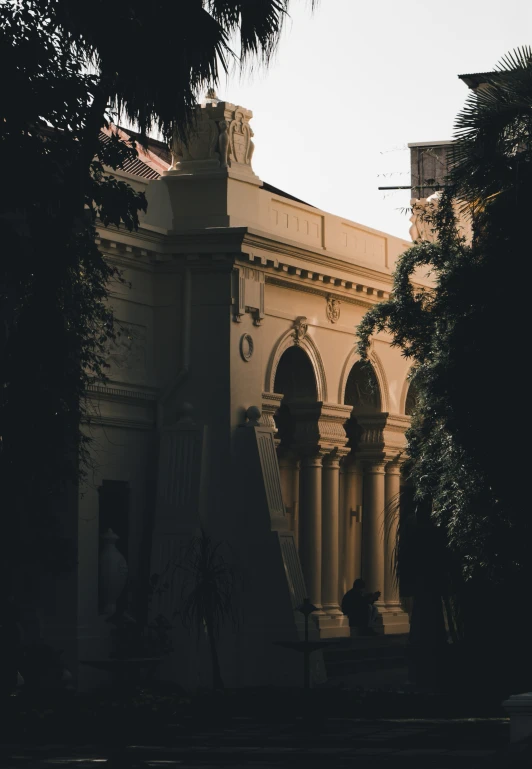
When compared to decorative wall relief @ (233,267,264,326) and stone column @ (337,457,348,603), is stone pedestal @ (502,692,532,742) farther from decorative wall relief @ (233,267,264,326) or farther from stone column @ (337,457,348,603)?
stone column @ (337,457,348,603)

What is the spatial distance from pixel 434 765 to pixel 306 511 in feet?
51.7

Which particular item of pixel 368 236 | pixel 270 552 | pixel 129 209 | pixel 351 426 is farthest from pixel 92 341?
pixel 351 426

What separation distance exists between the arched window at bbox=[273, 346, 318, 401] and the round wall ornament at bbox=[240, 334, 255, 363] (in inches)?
97.9

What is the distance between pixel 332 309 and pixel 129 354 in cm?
544

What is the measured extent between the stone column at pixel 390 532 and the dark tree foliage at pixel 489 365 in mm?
8151

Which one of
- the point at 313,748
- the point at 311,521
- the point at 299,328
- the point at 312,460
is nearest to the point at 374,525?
the point at 311,521

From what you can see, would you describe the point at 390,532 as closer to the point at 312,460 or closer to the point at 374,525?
the point at 374,525

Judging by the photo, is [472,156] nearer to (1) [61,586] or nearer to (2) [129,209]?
(2) [129,209]

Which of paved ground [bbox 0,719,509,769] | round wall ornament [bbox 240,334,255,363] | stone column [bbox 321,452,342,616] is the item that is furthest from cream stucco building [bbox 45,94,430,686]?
paved ground [bbox 0,719,509,769]

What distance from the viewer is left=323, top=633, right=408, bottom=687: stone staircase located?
28531 mm

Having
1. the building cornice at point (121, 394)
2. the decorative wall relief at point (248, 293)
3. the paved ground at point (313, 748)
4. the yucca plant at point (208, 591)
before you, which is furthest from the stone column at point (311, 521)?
the paved ground at point (313, 748)

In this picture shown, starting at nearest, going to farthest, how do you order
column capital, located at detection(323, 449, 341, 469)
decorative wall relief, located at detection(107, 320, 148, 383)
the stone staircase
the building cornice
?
the building cornice, decorative wall relief, located at detection(107, 320, 148, 383), the stone staircase, column capital, located at detection(323, 449, 341, 469)

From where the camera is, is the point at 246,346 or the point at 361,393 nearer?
the point at 246,346

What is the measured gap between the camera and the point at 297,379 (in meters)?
31.0
